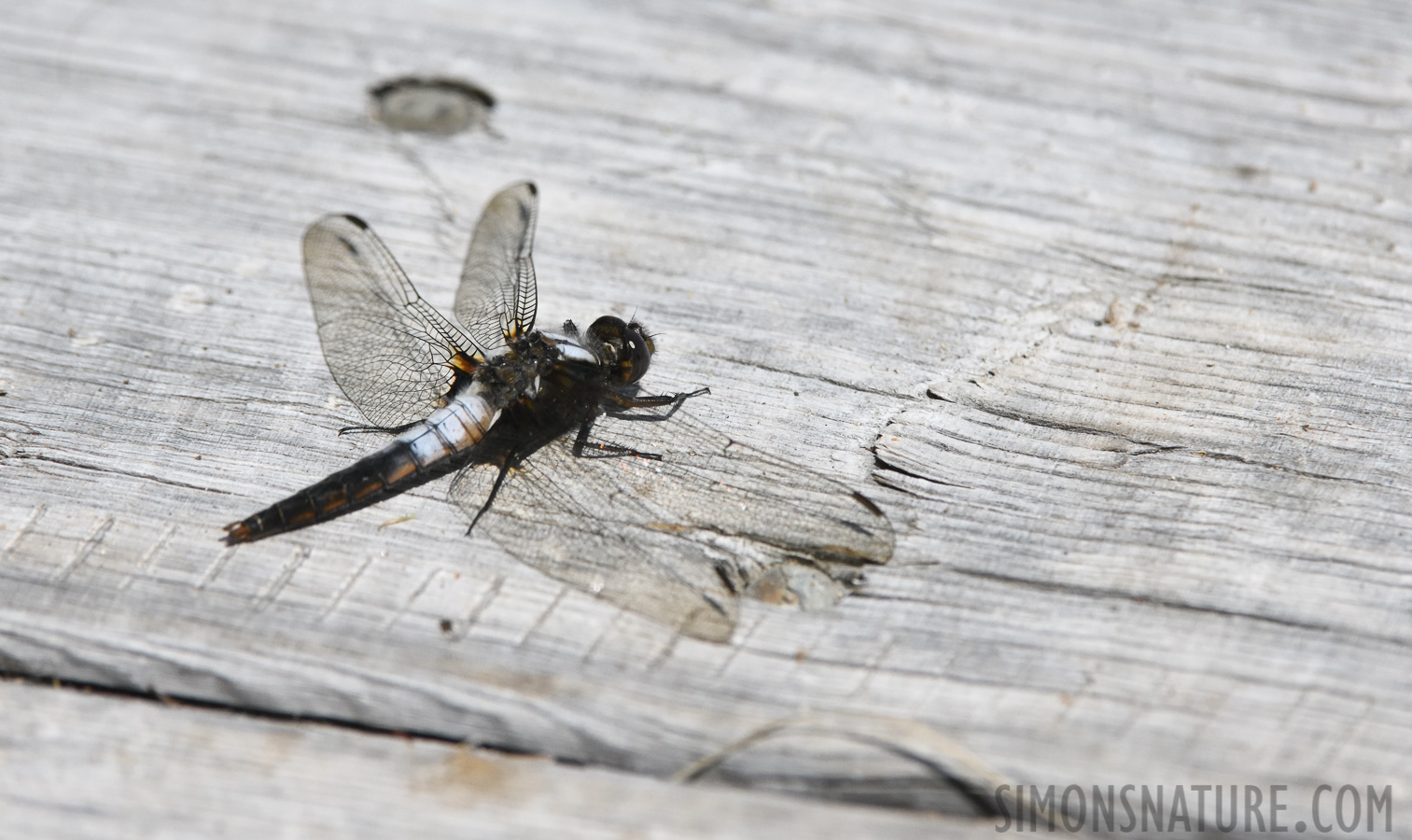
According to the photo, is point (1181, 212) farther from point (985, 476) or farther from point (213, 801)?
point (213, 801)

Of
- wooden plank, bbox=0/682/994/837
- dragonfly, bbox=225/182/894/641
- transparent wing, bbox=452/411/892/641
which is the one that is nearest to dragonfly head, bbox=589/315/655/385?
dragonfly, bbox=225/182/894/641

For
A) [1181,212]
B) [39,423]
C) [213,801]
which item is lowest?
[213,801]

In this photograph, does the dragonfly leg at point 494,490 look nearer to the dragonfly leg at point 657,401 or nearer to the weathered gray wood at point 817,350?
the weathered gray wood at point 817,350

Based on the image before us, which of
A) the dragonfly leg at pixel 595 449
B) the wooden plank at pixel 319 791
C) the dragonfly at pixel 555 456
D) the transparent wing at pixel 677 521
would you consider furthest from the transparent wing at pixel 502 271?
the wooden plank at pixel 319 791

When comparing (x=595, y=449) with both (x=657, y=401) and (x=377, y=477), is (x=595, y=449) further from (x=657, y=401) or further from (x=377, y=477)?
(x=377, y=477)

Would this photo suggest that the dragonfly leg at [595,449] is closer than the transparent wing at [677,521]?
No

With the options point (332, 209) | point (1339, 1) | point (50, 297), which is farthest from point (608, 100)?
point (1339, 1)

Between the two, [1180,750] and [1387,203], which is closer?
[1180,750]
